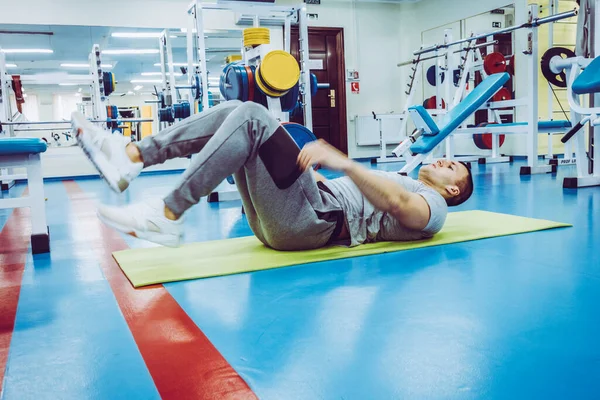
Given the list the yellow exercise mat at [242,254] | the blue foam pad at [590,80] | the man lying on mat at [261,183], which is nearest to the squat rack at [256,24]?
the yellow exercise mat at [242,254]

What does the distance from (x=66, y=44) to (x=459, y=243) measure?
668 cm

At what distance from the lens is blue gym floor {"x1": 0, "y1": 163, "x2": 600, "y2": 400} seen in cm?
98

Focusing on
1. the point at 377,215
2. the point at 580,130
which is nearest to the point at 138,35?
the point at 580,130

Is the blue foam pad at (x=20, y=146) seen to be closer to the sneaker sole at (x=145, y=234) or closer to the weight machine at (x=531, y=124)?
the sneaker sole at (x=145, y=234)

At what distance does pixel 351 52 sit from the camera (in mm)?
8844

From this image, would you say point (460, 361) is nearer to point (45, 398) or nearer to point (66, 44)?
point (45, 398)

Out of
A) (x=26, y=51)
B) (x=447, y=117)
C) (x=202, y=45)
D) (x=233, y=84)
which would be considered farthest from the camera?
(x=26, y=51)

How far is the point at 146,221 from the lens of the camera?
1.53 meters

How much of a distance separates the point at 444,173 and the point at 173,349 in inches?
53.5

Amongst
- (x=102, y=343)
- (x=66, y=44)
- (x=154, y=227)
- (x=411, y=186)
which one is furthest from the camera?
(x=66, y=44)

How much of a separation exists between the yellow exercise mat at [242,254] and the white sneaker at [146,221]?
241 millimetres

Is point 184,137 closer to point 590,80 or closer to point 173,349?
point 173,349

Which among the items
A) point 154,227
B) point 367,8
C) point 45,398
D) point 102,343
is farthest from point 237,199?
point 367,8

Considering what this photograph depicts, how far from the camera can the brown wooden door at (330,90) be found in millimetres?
8727
